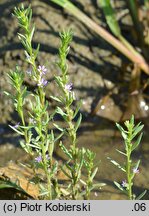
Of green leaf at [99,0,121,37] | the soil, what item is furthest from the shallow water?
green leaf at [99,0,121,37]

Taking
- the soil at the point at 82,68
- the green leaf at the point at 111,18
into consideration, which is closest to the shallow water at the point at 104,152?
the soil at the point at 82,68

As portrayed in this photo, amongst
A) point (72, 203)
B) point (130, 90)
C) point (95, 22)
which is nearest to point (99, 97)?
point (130, 90)

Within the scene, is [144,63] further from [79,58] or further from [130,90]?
[79,58]

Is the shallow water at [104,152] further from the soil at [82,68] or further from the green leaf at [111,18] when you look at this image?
the green leaf at [111,18]

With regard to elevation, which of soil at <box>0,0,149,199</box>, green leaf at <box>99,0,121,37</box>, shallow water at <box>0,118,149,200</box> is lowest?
shallow water at <box>0,118,149,200</box>

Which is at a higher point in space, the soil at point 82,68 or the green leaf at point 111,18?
the green leaf at point 111,18

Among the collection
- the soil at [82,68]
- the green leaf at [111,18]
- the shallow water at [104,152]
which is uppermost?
the green leaf at [111,18]

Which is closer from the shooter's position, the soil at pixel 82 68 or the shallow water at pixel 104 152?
the shallow water at pixel 104 152

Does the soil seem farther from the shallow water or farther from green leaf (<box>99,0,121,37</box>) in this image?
green leaf (<box>99,0,121,37</box>)
